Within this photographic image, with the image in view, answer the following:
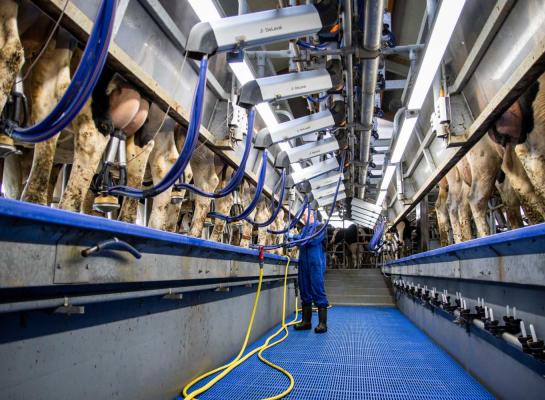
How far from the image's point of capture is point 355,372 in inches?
103

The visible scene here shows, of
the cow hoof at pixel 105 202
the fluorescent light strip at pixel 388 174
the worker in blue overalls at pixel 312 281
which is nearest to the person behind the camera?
the cow hoof at pixel 105 202

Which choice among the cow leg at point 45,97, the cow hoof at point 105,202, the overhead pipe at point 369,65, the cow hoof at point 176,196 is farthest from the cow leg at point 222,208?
the cow leg at point 45,97

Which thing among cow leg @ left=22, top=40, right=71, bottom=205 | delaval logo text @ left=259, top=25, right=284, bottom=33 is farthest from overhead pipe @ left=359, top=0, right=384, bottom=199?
cow leg @ left=22, top=40, right=71, bottom=205

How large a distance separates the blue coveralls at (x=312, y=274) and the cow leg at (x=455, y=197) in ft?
6.00

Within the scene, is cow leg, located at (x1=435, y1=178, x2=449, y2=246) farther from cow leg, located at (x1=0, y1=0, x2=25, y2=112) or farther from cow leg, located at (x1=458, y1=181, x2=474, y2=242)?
cow leg, located at (x1=0, y1=0, x2=25, y2=112)

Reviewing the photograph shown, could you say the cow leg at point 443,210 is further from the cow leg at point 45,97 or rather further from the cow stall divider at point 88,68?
the cow stall divider at point 88,68

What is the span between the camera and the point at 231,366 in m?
2.58

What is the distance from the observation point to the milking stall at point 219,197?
1.27 m

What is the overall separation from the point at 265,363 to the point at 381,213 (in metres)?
7.59

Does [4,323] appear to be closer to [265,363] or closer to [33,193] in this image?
[33,193]

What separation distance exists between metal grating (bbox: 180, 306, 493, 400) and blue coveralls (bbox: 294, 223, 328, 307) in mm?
483

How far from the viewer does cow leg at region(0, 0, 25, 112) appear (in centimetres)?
Answer: 149

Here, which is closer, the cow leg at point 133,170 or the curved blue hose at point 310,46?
the cow leg at point 133,170

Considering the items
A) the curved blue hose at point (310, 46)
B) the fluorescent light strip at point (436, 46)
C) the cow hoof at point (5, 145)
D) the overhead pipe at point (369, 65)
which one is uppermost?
the curved blue hose at point (310, 46)
